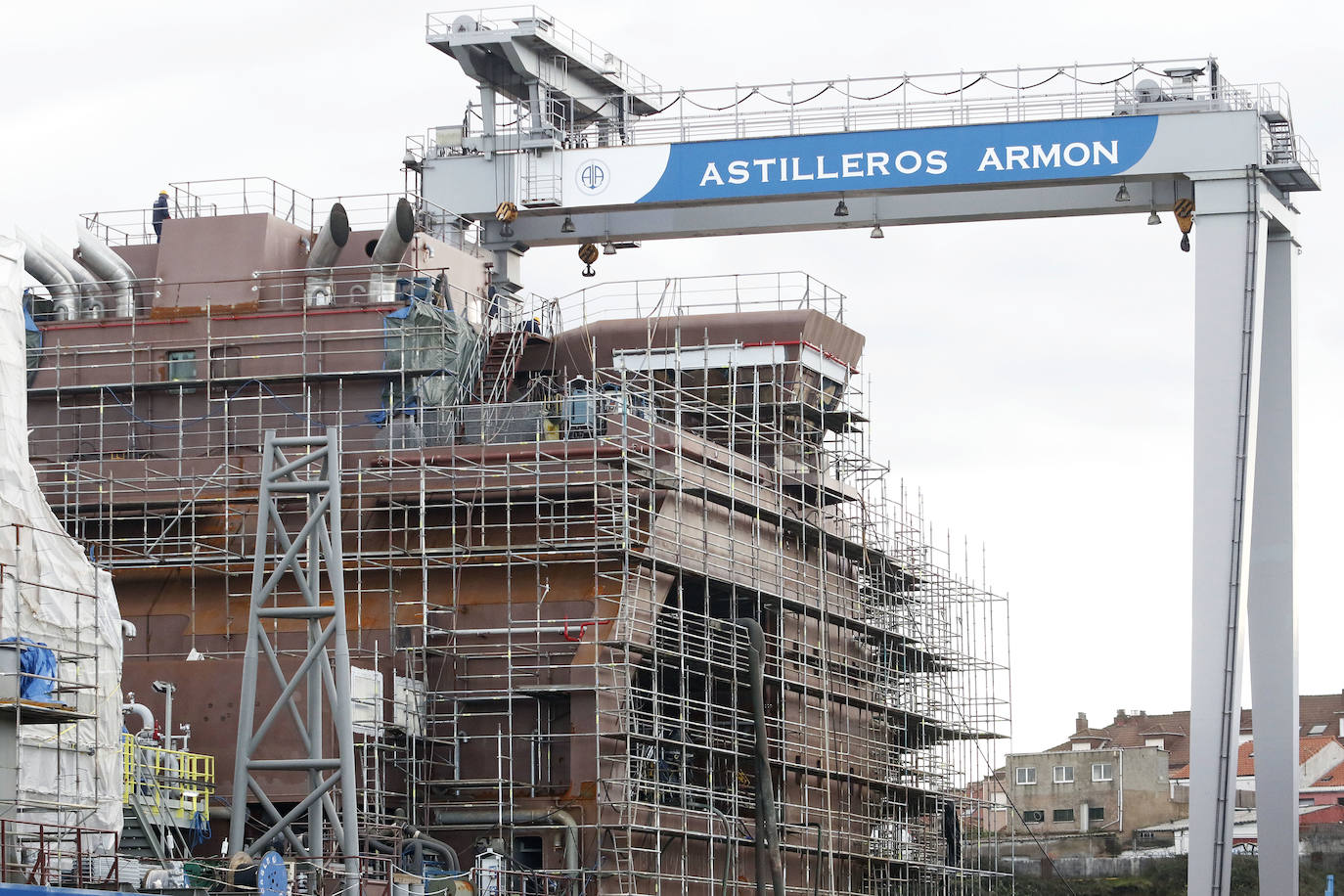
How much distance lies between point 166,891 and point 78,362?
17.9 metres

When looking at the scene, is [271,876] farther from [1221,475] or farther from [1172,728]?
[1172,728]

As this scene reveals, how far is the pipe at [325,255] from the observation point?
46.9 meters

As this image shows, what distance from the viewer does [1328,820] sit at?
91125 mm

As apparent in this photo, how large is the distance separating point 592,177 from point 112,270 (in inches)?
414

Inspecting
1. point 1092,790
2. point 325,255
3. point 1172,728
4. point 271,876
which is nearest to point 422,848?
point 271,876

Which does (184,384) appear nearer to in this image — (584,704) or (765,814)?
(584,704)

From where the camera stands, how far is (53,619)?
34.9 meters

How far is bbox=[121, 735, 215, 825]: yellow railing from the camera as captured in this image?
119 feet

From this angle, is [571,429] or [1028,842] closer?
[571,429]

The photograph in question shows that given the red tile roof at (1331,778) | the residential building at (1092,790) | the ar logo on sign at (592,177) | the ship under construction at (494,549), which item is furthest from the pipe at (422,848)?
the red tile roof at (1331,778)

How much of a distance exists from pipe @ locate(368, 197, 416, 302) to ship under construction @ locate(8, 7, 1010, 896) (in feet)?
0.27

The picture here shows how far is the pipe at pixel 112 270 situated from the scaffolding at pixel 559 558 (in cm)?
115

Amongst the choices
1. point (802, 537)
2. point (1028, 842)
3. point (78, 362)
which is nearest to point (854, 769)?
point (802, 537)

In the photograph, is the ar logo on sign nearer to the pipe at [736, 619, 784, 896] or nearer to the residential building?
the pipe at [736, 619, 784, 896]
